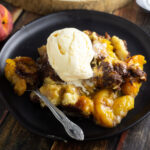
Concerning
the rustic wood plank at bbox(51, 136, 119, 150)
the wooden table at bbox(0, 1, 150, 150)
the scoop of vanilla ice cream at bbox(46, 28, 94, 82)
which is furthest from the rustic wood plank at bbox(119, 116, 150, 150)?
the scoop of vanilla ice cream at bbox(46, 28, 94, 82)

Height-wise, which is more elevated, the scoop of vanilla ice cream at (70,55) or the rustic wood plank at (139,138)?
the scoop of vanilla ice cream at (70,55)

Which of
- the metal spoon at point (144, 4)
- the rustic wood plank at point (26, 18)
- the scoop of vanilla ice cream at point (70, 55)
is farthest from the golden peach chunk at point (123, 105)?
the rustic wood plank at point (26, 18)

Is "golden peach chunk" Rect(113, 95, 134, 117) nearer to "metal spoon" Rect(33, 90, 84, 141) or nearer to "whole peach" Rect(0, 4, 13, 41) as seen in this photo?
"metal spoon" Rect(33, 90, 84, 141)

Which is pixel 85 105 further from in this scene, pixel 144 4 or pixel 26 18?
pixel 144 4

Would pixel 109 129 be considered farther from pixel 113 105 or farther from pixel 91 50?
pixel 91 50

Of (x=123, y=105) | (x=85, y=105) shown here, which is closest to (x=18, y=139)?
(x=85, y=105)

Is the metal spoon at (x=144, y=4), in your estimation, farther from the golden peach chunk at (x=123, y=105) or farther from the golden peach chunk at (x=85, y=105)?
the golden peach chunk at (x=85, y=105)
